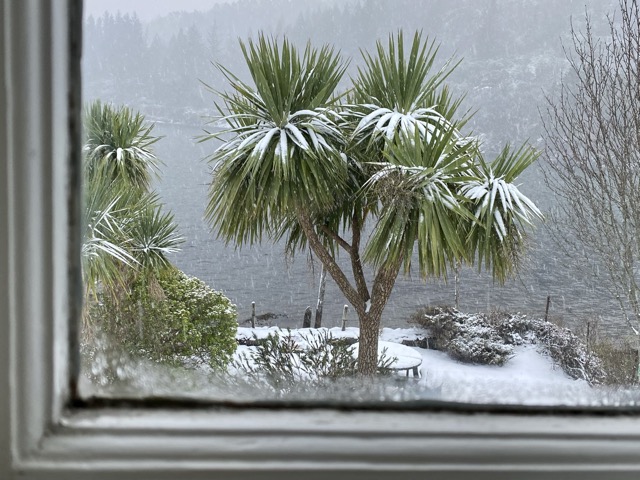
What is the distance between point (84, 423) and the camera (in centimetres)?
26

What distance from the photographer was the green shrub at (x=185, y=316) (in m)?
1.68

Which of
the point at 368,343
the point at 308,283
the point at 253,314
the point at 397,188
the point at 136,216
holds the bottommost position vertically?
the point at 368,343

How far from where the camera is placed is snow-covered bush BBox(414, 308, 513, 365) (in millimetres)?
2111

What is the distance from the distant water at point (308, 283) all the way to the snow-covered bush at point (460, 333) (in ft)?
0.22

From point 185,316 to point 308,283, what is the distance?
0.68 m

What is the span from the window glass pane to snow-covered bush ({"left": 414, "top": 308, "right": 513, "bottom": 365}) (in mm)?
10

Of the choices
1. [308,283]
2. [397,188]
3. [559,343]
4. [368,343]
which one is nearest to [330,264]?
[308,283]

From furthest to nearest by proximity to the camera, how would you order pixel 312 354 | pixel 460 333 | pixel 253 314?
pixel 460 333, pixel 253 314, pixel 312 354

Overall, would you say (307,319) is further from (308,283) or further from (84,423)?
(84,423)

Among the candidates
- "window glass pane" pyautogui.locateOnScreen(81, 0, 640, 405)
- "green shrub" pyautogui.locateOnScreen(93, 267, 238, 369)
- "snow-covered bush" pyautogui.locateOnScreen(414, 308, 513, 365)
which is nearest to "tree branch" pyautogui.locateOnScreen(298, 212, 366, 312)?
"window glass pane" pyautogui.locateOnScreen(81, 0, 640, 405)

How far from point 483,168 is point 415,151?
0.35 metres

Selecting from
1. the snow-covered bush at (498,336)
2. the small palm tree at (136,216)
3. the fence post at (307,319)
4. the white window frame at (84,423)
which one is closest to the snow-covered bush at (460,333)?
the snow-covered bush at (498,336)

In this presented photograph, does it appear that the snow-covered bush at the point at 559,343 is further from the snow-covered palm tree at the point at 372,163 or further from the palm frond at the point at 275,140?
the palm frond at the point at 275,140

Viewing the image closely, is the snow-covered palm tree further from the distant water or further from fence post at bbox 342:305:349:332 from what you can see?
fence post at bbox 342:305:349:332
